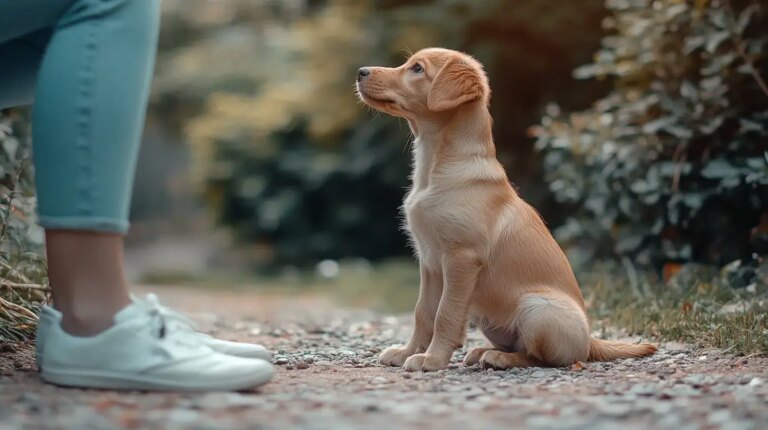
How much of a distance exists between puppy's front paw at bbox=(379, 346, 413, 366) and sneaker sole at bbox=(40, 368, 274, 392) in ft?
3.31

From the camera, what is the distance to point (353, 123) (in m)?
9.58

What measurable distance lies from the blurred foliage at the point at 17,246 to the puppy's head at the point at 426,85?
125 centimetres

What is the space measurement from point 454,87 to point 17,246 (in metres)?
1.74

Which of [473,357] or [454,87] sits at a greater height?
[454,87]

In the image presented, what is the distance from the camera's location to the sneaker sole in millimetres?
2156

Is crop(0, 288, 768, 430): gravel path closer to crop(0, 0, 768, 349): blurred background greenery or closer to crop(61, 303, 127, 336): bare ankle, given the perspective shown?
crop(61, 303, 127, 336): bare ankle

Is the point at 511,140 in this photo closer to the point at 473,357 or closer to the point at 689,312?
the point at 689,312

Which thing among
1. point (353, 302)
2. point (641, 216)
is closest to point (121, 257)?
point (641, 216)

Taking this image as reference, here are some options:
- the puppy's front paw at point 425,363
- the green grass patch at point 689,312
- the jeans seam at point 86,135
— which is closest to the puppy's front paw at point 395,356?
the puppy's front paw at point 425,363

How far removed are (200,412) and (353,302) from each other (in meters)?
4.79

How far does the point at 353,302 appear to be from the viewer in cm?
678

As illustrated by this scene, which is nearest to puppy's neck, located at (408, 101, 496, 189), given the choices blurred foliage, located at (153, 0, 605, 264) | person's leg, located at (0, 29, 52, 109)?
person's leg, located at (0, 29, 52, 109)

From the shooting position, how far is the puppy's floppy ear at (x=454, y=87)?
10.5ft

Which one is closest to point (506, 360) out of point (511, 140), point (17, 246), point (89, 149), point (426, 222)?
point (426, 222)
